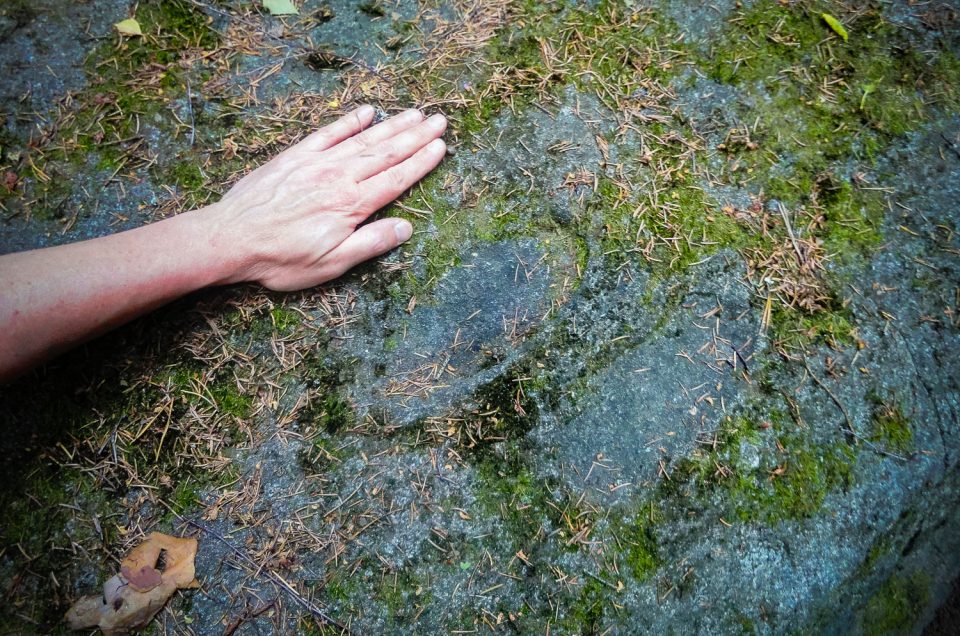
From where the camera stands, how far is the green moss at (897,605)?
91.7 inches

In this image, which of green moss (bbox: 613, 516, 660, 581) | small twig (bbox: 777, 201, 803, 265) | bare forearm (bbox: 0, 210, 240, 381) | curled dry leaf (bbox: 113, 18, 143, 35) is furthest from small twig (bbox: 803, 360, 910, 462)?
curled dry leaf (bbox: 113, 18, 143, 35)

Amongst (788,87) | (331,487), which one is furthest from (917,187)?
(331,487)

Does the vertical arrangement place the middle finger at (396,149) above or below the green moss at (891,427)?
above

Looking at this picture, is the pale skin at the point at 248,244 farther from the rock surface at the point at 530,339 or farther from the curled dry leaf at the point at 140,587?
the curled dry leaf at the point at 140,587

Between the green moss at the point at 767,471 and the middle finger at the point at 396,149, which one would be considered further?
the middle finger at the point at 396,149

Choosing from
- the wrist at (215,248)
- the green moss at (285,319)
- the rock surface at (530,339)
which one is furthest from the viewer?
the green moss at (285,319)

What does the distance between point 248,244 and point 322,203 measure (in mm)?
353

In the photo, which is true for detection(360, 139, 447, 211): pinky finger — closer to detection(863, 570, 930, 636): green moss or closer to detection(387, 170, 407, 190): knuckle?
detection(387, 170, 407, 190): knuckle

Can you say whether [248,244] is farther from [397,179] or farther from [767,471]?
[767,471]

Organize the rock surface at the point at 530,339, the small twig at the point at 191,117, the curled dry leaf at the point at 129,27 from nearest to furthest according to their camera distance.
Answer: the rock surface at the point at 530,339 < the small twig at the point at 191,117 < the curled dry leaf at the point at 129,27

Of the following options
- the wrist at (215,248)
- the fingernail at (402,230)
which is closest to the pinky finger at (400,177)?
the fingernail at (402,230)

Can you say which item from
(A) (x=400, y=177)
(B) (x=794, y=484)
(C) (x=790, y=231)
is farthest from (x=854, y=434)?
(A) (x=400, y=177)

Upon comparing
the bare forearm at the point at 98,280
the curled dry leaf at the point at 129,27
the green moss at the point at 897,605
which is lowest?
the green moss at the point at 897,605

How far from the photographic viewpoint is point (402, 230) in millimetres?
2562
